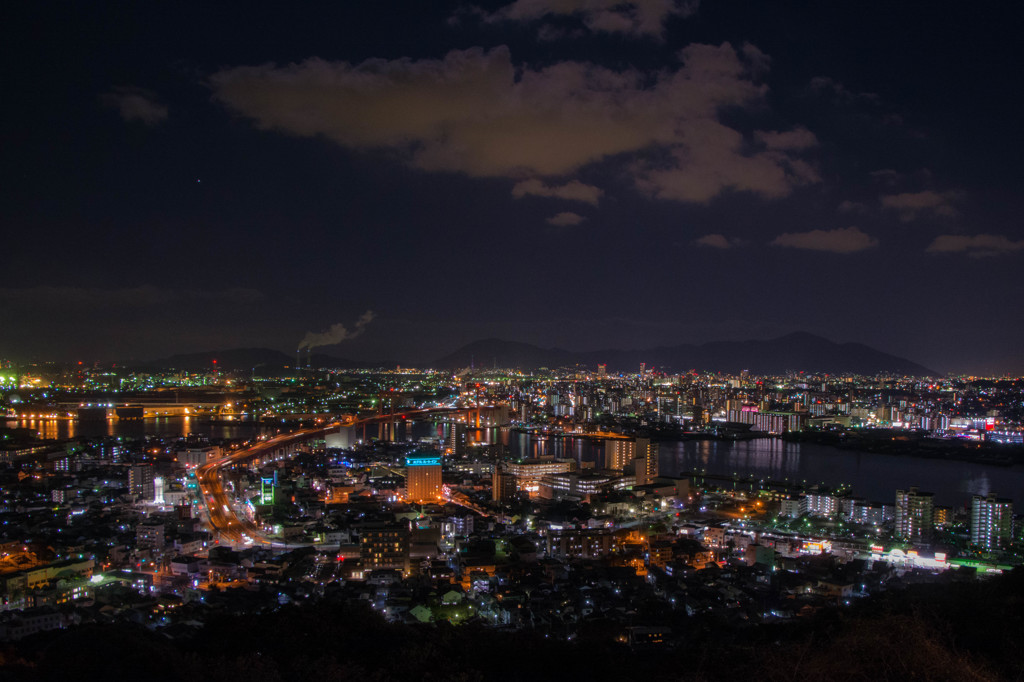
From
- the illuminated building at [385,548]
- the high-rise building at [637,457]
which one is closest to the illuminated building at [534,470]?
the high-rise building at [637,457]

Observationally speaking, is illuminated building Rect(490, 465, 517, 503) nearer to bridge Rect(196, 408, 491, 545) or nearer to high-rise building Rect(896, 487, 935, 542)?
bridge Rect(196, 408, 491, 545)

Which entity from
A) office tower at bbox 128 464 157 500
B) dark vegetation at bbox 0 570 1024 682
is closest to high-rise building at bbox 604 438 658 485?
office tower at bbox 128 464 157 500

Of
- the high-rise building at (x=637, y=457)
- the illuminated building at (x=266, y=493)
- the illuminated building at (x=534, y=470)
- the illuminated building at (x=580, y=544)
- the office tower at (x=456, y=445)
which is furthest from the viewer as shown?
the office tower at (x=456, y=445)

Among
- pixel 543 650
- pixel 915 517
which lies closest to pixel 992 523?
pixel 915 517

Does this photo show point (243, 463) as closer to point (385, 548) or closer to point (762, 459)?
point (385, 548)

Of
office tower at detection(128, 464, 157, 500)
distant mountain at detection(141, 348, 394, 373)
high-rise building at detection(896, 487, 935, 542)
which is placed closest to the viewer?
high-rise building at detection(896, 487, 935, 542)

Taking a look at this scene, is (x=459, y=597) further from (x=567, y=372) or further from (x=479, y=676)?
(x=567, y=372)

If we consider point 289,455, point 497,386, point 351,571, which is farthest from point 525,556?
point 497,386

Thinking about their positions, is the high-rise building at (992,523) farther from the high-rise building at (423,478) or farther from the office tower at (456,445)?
the office tower at (456,445)
